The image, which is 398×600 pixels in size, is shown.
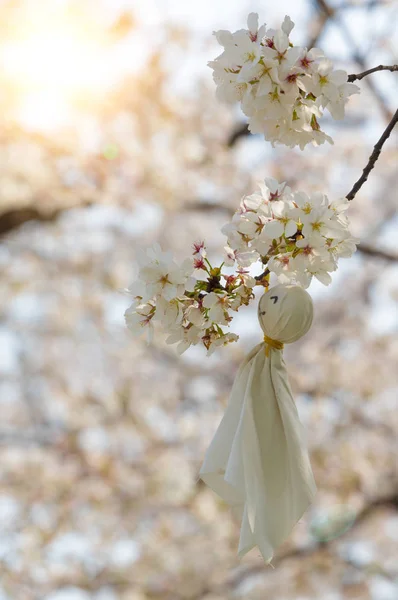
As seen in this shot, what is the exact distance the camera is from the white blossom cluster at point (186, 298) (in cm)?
91

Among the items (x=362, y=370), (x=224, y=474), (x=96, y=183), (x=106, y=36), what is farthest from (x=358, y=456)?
(x=224, y=474)

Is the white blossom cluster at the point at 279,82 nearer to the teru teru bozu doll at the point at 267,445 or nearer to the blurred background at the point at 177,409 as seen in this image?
the teru teru bozu doll at the point at 267,445

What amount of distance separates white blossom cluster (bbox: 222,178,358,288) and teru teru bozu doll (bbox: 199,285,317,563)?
9 centimetres

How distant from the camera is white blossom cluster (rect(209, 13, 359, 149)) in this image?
902 millimetres

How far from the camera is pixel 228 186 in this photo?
5.18m

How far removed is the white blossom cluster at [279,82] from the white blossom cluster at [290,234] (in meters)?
0.09

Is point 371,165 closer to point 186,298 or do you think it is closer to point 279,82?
point 279,82

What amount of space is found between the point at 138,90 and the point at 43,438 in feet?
10.2

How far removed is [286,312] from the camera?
102 centimetres

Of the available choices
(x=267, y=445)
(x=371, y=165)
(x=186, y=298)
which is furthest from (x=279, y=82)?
(x=267, y=445)

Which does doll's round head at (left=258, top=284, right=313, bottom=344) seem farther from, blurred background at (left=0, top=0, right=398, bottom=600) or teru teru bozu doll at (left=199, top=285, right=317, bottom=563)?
blurred background at (left=0, top=0, right=398, bottom=600)

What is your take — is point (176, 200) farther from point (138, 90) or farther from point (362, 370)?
point (362, 370)

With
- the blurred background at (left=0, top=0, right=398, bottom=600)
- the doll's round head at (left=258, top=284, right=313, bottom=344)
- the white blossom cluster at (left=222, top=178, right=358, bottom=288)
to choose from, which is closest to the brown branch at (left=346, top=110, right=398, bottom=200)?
the white blossom cluster at (left=222, top=178, right=358, bottom=288)

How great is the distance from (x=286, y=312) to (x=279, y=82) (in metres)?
0.33
